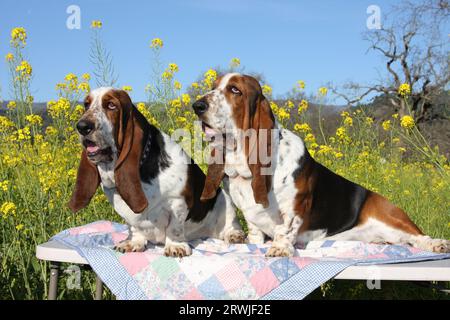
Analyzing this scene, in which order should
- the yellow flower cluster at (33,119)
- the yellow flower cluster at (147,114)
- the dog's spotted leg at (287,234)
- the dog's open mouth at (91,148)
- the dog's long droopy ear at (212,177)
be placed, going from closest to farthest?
1. the dog's open mouth at (91,148)
2. the dog's spotted leg at (287,234)
3. the dog's long droopy ear at (212,177)
4. the yellow flower cluster at (33,119)
5. the yellow flower cluster at (147,114)

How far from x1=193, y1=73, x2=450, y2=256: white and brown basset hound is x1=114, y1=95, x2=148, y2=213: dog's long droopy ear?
35 centimetres

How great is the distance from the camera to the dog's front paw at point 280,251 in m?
2.90

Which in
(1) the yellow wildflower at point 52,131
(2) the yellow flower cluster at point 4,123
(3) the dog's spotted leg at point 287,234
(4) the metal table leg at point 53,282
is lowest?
(4) the metal table leg at point 53,282

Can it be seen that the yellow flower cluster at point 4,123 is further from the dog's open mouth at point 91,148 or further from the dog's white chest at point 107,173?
the dog's open mouth at point 91,148

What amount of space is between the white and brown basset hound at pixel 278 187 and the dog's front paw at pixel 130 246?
457 millimetres

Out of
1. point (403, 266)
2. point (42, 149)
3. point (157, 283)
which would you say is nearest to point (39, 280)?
point (42, 149)

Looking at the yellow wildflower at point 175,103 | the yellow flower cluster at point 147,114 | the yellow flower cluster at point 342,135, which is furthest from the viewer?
the yellow flower cluster at point 342,135

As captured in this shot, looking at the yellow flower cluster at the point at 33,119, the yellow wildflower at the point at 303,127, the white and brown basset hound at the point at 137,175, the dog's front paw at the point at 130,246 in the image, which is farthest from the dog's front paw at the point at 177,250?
the yellow wildflower at the point at 303,127

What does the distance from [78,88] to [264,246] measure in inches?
99.6

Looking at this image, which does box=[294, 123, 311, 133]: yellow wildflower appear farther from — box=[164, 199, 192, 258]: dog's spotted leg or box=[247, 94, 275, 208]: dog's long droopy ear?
box=[164, 199, 192, 258]: dog's spotted leg

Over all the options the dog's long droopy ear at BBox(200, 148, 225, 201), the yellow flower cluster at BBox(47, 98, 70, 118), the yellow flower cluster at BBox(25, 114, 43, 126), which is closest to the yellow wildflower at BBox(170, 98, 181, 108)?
the yellow flower cluster at BBox(47, 98, 70, 118)

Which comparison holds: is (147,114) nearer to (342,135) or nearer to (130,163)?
(342,135)

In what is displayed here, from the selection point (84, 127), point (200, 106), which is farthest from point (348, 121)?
point (84, 127)

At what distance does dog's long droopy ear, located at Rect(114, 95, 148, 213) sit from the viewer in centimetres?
284
